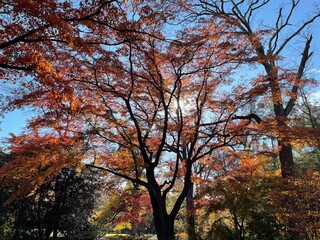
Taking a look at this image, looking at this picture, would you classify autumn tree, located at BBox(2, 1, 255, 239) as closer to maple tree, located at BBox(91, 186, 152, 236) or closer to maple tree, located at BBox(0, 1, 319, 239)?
maple tree, located at BBox(0, 1, 319, 239)

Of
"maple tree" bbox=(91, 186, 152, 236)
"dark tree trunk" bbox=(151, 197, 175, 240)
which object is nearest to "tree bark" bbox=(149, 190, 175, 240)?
"dark tree trunk" bbox=(151, 197, 175, 240)

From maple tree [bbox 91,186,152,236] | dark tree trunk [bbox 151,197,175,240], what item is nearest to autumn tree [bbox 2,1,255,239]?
dark tree trunk [bbox 151,197,175,240]

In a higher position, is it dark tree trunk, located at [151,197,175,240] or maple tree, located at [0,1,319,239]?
maple tree, located at [0,1,319,239]

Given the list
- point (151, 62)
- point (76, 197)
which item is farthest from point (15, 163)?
point (151, 62)

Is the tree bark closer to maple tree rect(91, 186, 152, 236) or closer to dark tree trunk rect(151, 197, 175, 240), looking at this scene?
dark tree trunk rect(151, 197, 175, 240)

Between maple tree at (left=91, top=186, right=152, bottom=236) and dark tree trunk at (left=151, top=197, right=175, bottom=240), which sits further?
maple tree at (left=91, top=186, right=152, bottom=236)

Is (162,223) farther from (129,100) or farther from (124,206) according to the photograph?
(124,206)

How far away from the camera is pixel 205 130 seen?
9633 mm

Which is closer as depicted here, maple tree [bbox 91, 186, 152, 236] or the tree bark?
the tree bark

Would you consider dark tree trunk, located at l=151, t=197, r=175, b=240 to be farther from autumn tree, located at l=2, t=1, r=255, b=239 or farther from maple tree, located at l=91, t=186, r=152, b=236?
maple tree, located at l=91, t=186, r=152, b=236

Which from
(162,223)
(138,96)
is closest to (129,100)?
(138,96)

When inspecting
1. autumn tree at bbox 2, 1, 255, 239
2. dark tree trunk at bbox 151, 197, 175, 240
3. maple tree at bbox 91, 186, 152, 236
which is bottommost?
dark tree trunk at bbox 151, 197, 175, 240

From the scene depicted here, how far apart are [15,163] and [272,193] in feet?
25.5

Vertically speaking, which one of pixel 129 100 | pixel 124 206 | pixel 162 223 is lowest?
pixel 162 223
